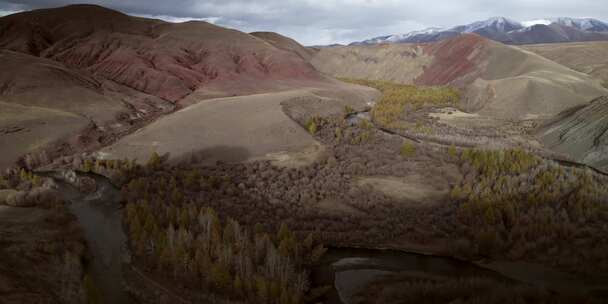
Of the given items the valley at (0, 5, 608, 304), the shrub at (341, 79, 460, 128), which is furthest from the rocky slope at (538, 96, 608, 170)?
the shrub at (341, 79, 460, 128)

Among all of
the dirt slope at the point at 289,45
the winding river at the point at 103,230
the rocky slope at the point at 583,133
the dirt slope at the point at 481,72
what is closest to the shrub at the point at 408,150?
the rocky slope at the point at 583,133

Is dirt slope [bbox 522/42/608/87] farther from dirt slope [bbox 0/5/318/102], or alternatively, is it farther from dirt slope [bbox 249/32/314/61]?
dirt slope [bbox 249/32/314/61]

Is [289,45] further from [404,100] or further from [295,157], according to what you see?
[295,157]

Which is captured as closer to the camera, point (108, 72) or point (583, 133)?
point (583, 133)

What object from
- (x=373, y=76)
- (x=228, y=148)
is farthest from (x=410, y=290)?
(x=373, y=76)

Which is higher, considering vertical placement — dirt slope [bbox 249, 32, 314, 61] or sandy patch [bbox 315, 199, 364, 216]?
dirt slope [bbox 249, 32, 314, 61]

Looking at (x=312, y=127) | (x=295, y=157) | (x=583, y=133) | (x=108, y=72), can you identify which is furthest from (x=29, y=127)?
(x=583, y=133)
